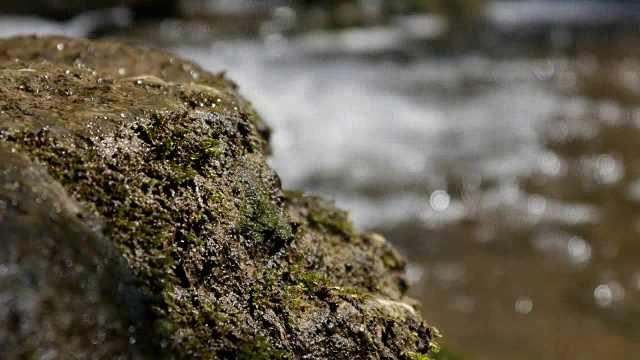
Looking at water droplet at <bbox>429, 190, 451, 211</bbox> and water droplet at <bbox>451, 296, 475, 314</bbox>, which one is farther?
water droplet at <bbox>429, 190, 451, 211</bbox>

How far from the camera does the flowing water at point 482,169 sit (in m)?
6.52

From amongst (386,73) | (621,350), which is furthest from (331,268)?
(386,73)

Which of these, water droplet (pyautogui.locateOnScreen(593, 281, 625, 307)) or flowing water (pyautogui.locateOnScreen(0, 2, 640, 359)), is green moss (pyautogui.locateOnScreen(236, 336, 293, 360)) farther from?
water droplet (pyautogui.locateOnScreen(593, 281, 625, 307))

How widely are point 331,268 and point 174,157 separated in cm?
65

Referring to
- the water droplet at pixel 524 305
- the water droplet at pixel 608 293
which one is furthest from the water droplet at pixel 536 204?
the water droplet at pixel 524 305

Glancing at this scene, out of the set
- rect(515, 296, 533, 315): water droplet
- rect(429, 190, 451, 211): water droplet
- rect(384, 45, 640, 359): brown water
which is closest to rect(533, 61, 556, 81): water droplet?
rect(384, 45, 640, 359): brown water

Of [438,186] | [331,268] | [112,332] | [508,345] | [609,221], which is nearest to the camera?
[112,332]

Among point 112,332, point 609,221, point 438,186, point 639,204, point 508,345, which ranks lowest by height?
point 112,332

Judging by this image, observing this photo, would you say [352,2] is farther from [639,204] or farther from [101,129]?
[101,129]

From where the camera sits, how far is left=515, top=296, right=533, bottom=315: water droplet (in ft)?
21.3

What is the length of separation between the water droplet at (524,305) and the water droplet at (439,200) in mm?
1775

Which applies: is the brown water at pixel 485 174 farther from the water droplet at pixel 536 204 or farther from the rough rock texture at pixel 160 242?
the rough rock texture at pixel 160 242

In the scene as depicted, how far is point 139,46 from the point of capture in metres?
2.84

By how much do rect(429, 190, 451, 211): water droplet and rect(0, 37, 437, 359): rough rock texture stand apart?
19.5 feet
